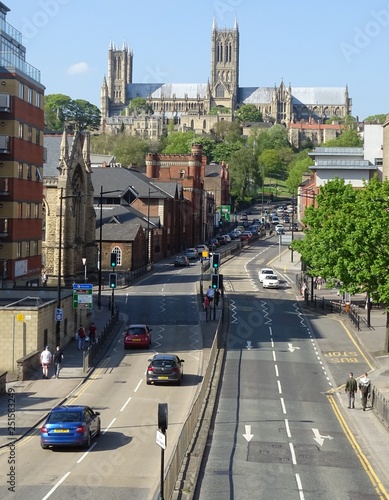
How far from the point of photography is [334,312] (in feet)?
211

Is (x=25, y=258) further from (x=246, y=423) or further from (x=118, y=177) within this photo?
(x=118, y=177)

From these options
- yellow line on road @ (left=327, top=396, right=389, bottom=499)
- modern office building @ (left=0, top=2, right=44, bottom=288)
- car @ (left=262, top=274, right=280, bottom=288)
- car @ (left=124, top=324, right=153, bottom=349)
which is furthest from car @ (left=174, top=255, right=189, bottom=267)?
yellow line on road @ (left=327, top=396, right=389, bottom=499)

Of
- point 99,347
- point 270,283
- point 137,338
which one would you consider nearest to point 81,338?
point 99,347

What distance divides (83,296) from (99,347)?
335cm

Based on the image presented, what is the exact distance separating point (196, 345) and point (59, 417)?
23.7 meters

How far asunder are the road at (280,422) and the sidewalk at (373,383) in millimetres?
495

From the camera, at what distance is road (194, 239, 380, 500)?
78.5ft

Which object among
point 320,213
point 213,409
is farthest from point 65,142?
point 213,409

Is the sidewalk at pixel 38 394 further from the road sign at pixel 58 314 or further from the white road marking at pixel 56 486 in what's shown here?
the white road marking at pixel 56 486

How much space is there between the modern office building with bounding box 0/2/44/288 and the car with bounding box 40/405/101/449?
32062 mm

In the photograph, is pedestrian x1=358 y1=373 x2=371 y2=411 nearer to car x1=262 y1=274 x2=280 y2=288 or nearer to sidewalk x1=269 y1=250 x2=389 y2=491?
sidewalk x1=269 y1=250 x2=389 y2=491

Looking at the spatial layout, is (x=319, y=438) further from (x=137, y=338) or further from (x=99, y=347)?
(x=137, y=338)

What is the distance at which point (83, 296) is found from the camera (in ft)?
161

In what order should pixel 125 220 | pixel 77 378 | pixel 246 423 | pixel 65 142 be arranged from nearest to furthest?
pixel 246 423 < pixel 77 378 < pixel 65 142 < pixel 125 220
